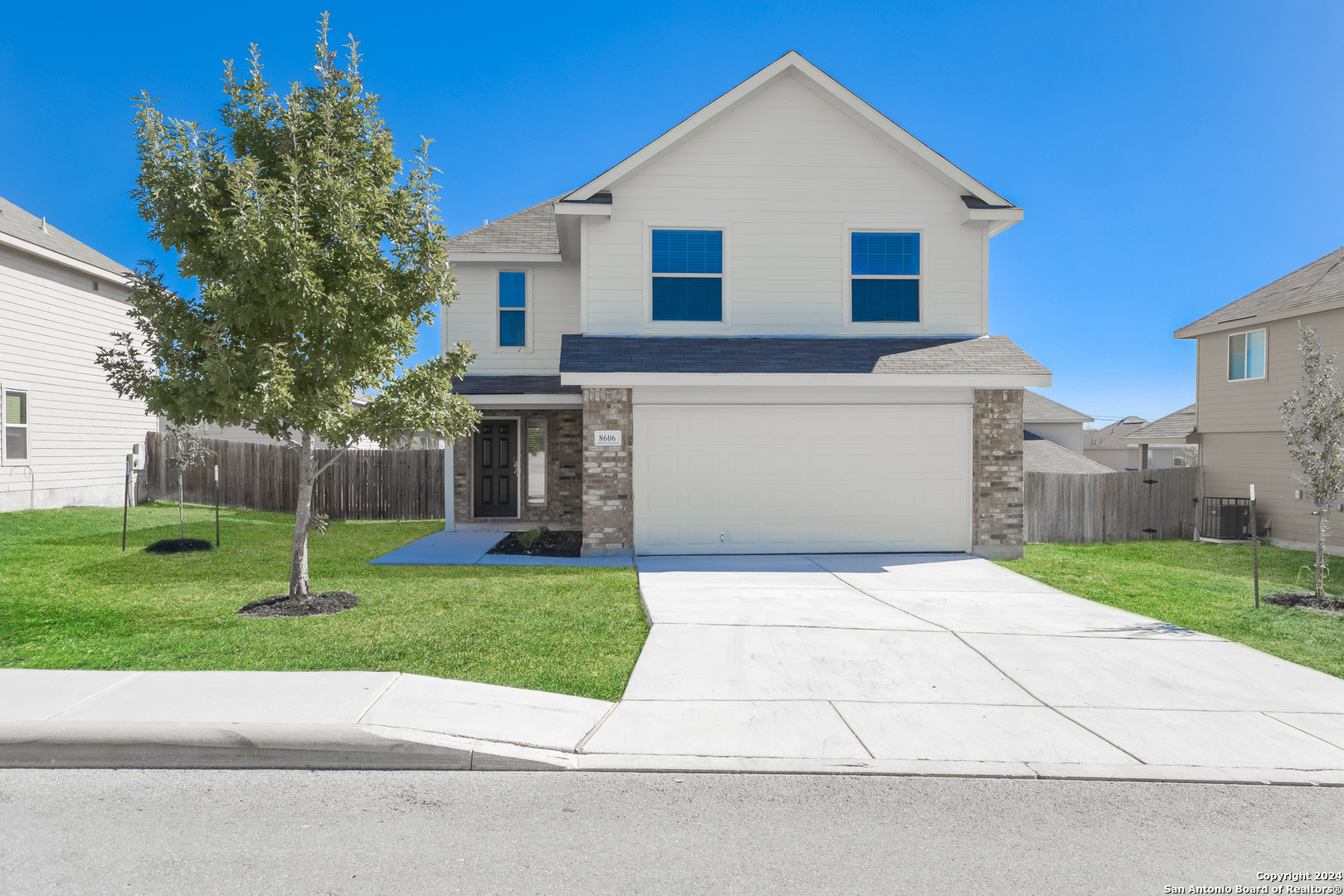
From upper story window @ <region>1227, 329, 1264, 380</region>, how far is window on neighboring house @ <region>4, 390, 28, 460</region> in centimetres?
2680

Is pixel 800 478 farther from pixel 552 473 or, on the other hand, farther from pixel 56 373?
pixel 56 373

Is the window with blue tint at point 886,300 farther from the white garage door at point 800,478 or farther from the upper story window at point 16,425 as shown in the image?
the upper story window at point 16,425

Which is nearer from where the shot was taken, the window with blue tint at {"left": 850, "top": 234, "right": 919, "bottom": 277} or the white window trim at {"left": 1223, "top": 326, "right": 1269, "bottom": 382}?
the window with blue tint at {"left": 850, "top": 234, "right": 919, "bottom": 277}

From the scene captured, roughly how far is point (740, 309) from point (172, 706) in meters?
10.2

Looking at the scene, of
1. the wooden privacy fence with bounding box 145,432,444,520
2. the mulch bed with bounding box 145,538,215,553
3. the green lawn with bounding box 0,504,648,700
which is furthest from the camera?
the wooden privacy fence with bounding box 145,432,444,520

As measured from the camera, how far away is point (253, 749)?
15.4 ft

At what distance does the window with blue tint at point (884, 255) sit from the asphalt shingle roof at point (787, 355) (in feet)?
3.94

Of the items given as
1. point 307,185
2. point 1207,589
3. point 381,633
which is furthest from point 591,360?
point 1207,589

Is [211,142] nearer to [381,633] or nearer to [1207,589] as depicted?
[381,633]

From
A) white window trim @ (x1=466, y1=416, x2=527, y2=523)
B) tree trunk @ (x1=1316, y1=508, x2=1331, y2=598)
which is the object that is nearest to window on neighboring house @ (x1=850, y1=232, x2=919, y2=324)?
tree trunk @ (x1=1316, y1=508, x2=1331, y2=598)

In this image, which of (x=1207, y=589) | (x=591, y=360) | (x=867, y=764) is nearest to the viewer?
(x=867, y=764)

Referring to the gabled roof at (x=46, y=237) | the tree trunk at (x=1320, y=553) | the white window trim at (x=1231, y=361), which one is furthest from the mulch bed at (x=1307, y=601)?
the gabled roof at (x=46, y=237)

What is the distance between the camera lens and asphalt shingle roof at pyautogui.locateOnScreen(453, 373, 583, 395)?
15.1m

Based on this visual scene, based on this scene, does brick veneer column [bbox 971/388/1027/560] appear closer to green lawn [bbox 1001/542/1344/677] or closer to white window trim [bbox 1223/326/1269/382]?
green lawn [bbox 1001/542/1344/677]
